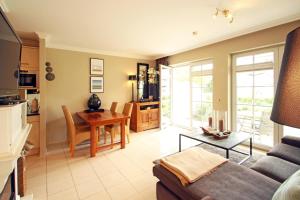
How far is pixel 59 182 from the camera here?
2.27 meters

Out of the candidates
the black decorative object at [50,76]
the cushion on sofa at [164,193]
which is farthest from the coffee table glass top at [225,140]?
the black decorative object at [50,76]

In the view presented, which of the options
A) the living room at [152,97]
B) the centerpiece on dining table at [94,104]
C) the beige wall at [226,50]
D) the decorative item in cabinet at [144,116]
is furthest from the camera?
the decorative item in cabinet at [144,116]

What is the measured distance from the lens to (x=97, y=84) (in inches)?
177

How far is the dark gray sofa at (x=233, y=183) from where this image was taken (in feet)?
4.10

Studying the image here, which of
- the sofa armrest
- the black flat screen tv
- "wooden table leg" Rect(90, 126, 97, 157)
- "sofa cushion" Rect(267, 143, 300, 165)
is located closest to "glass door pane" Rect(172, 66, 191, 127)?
the sofa armrest

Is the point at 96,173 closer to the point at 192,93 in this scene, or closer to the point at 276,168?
the point at 276,168

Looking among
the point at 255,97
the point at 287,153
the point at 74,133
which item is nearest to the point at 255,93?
the point at 255,97

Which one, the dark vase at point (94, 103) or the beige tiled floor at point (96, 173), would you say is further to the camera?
the dark vase at point (94, 103)

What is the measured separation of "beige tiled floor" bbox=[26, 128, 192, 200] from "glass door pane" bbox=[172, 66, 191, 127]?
161 centimetres

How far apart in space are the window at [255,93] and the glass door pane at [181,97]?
1.53 metres

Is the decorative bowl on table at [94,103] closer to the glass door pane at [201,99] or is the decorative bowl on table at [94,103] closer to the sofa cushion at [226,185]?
the glass door pane at [201,99]

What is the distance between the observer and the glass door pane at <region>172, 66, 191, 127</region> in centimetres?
495

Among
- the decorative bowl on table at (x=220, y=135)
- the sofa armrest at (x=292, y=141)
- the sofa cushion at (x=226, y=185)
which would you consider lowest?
the sofa cushion at (x=226, y=185)

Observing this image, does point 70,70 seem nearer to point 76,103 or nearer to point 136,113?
point 76,103
